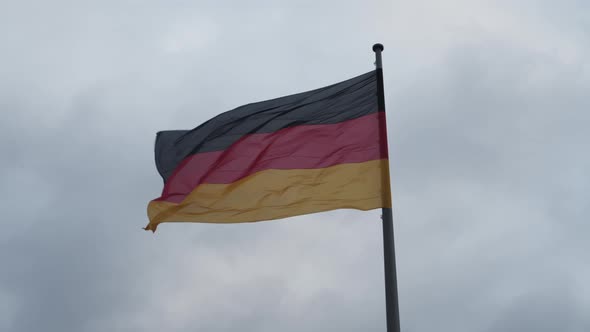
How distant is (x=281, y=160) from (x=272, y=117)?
4.37 ft

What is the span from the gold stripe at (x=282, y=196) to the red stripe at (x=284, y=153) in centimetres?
21

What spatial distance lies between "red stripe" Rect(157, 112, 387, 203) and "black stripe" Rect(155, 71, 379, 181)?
19 centimetres

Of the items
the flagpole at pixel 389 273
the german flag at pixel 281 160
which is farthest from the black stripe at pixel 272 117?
the flagpole at pixel 389 273

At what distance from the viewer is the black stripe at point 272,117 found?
14664 mm

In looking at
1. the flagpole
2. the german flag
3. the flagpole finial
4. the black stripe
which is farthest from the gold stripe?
the flagpole finial

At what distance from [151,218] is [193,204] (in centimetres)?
100

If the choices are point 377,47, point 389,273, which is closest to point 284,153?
point 377,47

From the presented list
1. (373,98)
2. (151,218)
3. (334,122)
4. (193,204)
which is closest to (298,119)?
(334,122)

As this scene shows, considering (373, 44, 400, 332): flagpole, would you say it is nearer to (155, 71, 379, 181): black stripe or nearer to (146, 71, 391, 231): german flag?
(146, 71, 391, 231): german flag

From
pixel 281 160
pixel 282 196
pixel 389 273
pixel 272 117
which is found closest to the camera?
pixel 389 273

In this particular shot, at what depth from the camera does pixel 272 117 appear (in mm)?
15359

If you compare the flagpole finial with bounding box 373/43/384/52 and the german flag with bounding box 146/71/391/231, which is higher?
the flagpole finial with bounding box 373/43/384/52

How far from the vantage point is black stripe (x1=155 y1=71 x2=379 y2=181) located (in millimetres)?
14664

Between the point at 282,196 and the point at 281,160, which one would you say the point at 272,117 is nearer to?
the point at 281,160
